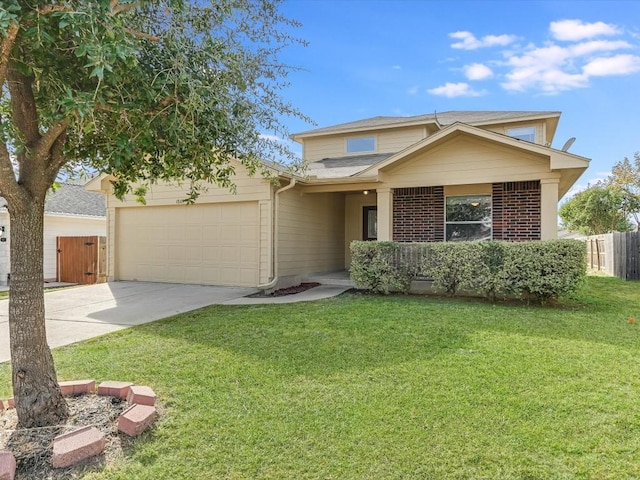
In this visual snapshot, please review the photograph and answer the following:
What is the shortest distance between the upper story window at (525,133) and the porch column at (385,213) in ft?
18.8

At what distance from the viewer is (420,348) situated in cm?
514

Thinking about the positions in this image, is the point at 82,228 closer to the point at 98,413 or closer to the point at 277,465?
the point at 98,413

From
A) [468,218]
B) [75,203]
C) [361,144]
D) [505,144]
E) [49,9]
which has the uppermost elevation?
[361,144]

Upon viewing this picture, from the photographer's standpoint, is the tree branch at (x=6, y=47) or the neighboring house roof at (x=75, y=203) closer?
the tree branch at (x=6, y=47)

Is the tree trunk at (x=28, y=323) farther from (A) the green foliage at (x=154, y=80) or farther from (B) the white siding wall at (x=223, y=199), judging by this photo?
(B) the white siding wall at (x=223, y=199)

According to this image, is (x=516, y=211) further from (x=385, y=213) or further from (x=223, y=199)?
(x=223, y=199)

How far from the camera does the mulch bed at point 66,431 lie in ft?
8.96

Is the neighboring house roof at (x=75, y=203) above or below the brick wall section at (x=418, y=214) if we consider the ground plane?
above

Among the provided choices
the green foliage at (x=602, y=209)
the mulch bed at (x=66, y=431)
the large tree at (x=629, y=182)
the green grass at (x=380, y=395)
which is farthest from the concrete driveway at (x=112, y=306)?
the large tree at (x=629, y=182)

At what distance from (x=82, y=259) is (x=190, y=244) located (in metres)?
6.00

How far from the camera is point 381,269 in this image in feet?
31.6

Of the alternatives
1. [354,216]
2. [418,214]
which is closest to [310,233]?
→ [354,216]

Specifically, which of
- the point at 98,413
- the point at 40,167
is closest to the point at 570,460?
the point at 98,413

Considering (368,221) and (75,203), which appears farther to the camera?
(75,203)
